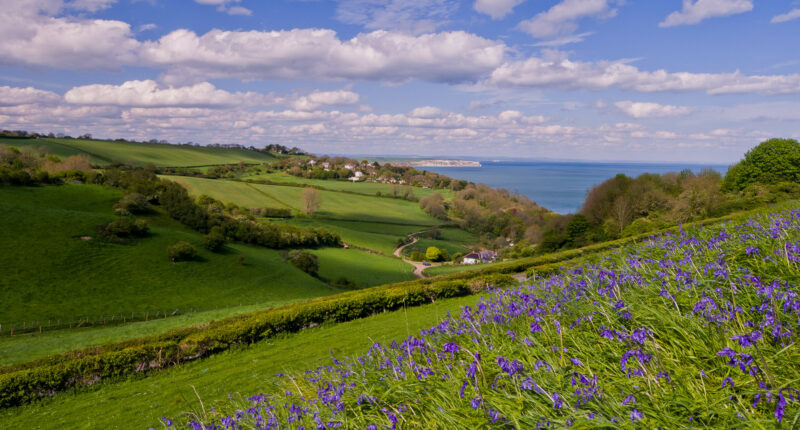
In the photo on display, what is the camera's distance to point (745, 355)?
9.59 ft

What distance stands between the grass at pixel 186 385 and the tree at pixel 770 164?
5042 centimetres

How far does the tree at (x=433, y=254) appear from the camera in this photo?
7250 centimetres

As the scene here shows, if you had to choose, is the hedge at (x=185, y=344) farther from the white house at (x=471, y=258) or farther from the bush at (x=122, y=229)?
the white house at (x=471, y=258)

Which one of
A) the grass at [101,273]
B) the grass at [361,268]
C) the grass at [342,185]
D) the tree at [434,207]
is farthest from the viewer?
the grass at [342,185]

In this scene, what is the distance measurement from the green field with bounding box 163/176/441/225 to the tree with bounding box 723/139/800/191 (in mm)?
62241

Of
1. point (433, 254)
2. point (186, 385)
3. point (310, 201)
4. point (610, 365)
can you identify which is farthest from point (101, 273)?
point (310, 201)

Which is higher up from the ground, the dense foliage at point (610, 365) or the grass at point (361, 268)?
the dense foliage at point (610, 365)

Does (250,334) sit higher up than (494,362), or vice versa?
(494,362)

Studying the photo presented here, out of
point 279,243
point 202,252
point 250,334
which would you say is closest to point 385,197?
point 279,243

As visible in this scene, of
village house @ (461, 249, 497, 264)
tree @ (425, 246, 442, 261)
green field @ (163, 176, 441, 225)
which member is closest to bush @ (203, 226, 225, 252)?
tree @ (425, 246, 442, 261)

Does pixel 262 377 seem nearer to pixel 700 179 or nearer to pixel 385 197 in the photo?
pixel 700 179

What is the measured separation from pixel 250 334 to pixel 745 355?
19.4m

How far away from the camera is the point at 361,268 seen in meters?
59.0

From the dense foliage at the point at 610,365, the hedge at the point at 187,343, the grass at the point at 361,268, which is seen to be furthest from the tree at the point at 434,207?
the dense foliage at the point at 610,365
